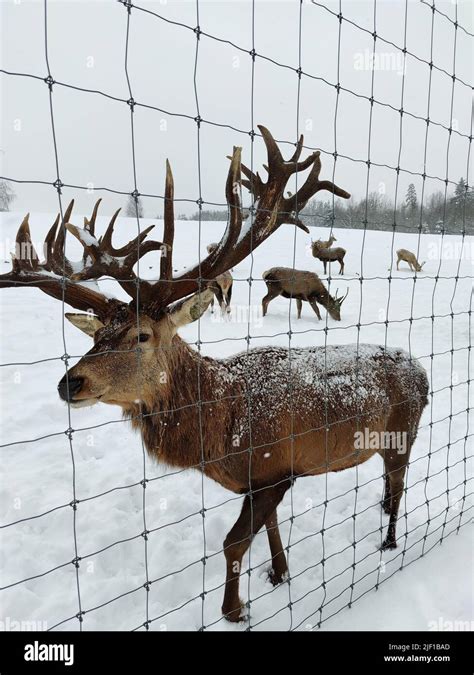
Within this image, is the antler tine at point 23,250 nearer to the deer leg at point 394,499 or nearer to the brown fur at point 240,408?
the brown fur at point 240,408

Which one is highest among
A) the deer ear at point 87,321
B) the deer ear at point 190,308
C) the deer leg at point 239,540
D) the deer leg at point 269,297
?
the deer ear at point 190,308

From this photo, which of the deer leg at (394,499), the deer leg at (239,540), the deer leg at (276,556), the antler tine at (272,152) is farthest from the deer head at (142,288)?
the deer leg at (394,499)

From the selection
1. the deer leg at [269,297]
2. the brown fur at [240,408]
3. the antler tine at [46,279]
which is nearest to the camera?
the antler tine at [46,279]

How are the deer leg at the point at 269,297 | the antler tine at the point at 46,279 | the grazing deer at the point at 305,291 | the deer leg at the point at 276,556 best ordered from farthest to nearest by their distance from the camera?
1. the deer leg at the point at 269,297
2. the grazing deer at the point at 305,291
3. the deer leg at the point at 276,556
4. the antler tine at the point at 46,279

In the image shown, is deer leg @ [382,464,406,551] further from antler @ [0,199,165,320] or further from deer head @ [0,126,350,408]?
antler @ [0,199,165,320]

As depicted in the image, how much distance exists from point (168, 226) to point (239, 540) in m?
1.89

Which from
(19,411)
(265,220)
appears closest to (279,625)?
(265,220)

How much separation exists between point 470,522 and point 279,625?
183 cm

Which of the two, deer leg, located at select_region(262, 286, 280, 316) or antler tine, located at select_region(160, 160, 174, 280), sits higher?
antler tine, located at select_region(160, 160, 174, 280)

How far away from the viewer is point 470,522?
370cm

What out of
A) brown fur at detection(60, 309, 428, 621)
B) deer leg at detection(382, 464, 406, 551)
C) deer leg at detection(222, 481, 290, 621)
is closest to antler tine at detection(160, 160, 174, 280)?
brown fur at detection(60, 309, 428, 621)

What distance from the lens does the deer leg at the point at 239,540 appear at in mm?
2820

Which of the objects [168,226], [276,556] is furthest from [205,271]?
[276,556]

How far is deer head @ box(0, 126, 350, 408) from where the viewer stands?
2.50 m
